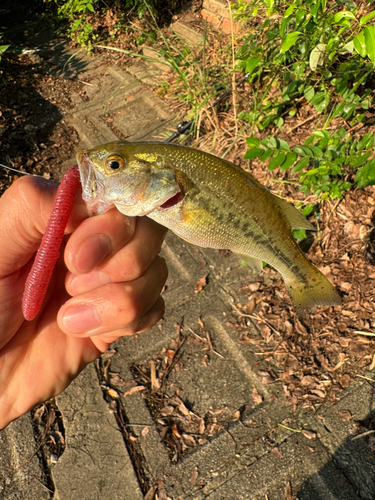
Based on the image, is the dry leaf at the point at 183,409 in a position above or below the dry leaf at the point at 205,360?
below

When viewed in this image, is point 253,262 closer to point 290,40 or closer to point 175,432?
point 175,432

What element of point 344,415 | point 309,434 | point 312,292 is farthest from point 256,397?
point 312,292

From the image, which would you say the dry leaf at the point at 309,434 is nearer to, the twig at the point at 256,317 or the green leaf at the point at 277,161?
the twig at the point at 256,317

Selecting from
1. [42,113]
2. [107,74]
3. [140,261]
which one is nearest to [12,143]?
[42,113]

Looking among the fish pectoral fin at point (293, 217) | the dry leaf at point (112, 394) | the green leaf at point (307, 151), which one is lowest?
the dry leaf at point (112, 394)

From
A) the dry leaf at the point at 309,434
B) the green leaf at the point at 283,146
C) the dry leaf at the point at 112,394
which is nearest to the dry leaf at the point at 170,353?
the dry leaf at the point at 112,394

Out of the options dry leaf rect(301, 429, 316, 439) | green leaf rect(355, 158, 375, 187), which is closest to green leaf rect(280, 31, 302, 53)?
green leaf rect(355, 158, 375, 187)

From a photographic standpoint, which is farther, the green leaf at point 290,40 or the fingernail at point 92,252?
the green leaf at point 290,40
